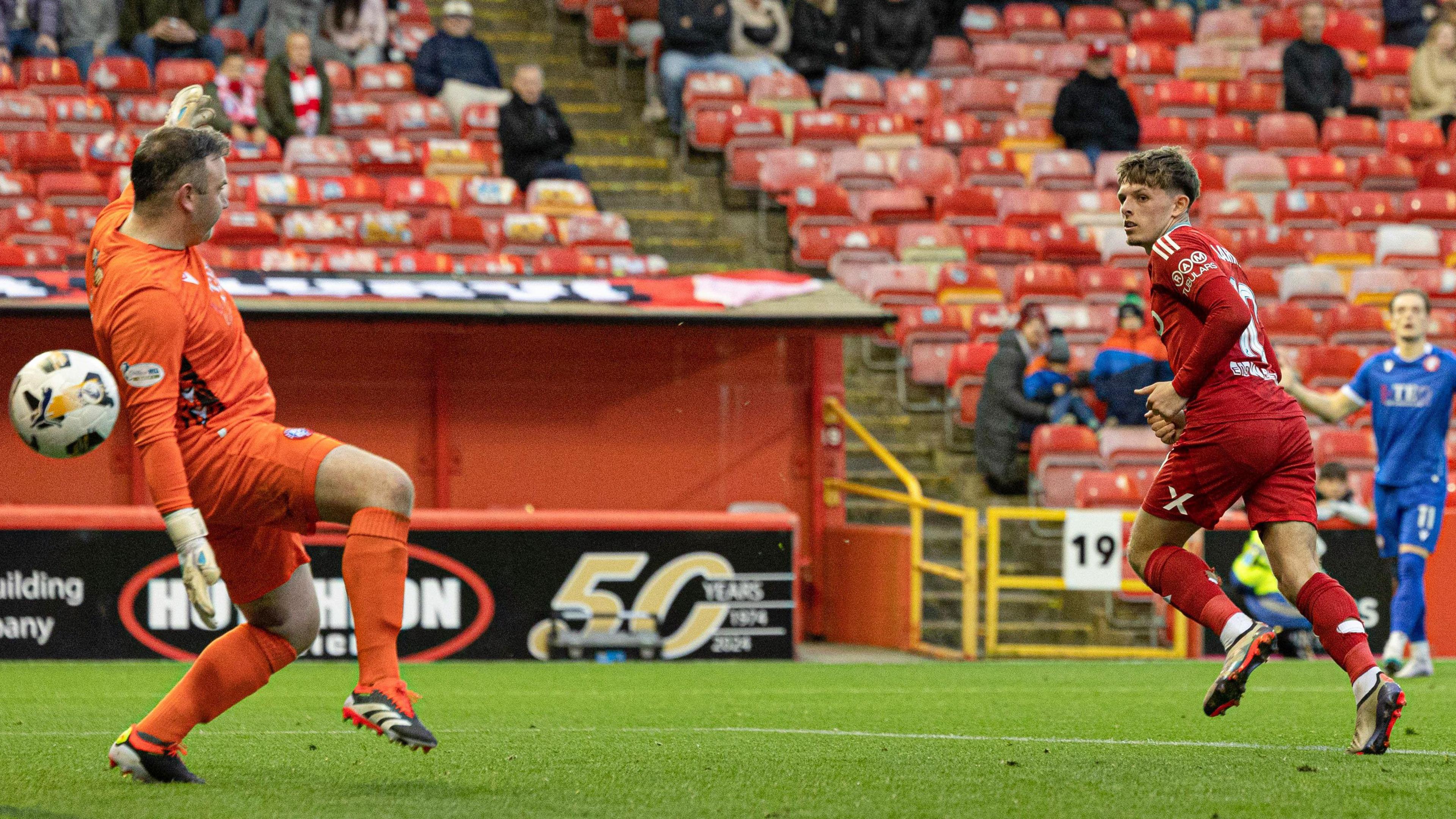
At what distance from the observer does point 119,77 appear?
15188 millimetres

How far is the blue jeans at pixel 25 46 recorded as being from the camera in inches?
607

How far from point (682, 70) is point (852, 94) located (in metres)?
1.78

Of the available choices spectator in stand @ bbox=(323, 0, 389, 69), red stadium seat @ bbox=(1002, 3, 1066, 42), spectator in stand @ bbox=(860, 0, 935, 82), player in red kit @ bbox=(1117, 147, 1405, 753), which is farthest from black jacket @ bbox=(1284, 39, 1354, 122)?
player in red kit @ bbox=(1117, 147, 1405, 753)

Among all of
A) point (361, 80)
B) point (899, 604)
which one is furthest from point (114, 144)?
point (899, 604)

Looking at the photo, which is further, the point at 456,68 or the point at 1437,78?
the point at 1437,78

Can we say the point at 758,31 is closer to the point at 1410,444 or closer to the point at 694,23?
the point at 694,23

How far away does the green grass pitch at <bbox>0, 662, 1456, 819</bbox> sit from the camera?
453 cm

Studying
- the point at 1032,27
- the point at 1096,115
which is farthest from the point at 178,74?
the point at 1032,27

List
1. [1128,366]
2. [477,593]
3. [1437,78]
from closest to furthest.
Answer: [477,593], [1128,366], [1437,78]

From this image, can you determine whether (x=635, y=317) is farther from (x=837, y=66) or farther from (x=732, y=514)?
(x=837, y=66)

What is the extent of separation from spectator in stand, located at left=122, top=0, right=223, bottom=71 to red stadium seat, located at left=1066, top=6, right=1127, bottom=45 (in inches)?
369

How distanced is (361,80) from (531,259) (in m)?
3.50

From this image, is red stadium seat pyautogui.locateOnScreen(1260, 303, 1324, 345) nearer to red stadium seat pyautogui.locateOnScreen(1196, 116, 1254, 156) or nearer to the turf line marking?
red stadium seat pyautogui.locateOnScreen(1196, 116, 1254, 156)

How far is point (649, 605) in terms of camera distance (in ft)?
37.4
